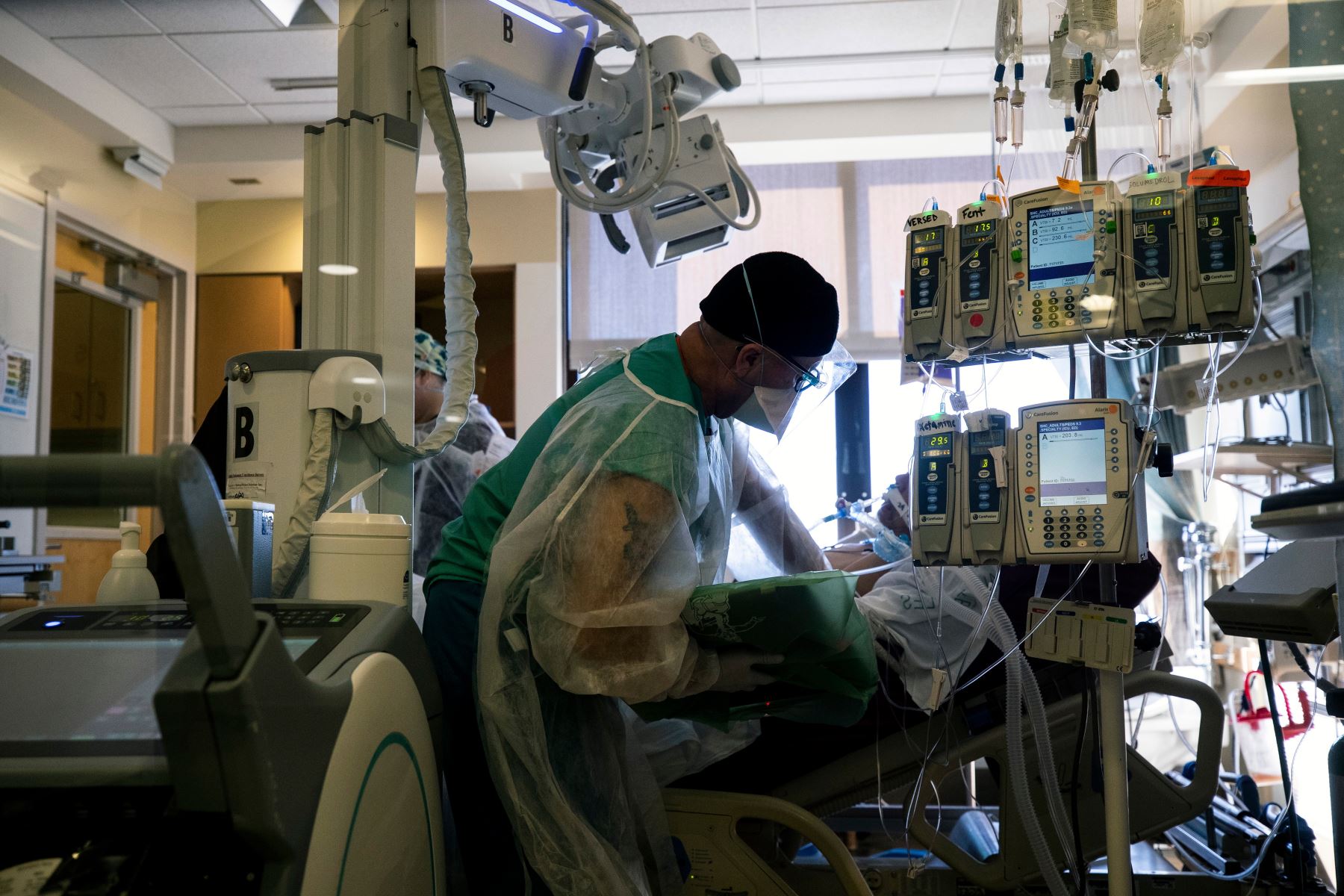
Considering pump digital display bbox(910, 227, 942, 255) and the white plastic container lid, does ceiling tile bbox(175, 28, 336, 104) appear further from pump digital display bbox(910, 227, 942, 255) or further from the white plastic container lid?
the white plastic container lid

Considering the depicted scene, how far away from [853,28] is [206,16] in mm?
2356

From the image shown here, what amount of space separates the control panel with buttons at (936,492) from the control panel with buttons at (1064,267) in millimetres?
205

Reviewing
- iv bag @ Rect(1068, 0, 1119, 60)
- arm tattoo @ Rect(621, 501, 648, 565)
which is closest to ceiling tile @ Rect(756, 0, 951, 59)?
iv bag @ Rect(1068, 0, 1119, 60)

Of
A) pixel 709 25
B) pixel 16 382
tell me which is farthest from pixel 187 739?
pixel 709 25

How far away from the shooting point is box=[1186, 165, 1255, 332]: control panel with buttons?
1666mm

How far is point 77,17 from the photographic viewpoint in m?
3.34

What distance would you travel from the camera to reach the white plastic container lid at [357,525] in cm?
142

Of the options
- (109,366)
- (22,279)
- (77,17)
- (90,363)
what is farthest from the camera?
(109,366)

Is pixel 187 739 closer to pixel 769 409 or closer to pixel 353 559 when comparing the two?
pixel 353 559

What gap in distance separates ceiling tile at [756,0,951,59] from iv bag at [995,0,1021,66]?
1695 mm

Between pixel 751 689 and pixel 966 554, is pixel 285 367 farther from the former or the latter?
pixel 966 554

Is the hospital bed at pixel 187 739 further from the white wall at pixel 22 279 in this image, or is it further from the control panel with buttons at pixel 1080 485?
the white wall at pixel 22 279

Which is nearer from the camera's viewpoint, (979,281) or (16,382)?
(979,281)

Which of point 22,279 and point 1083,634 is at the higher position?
point 22,279
